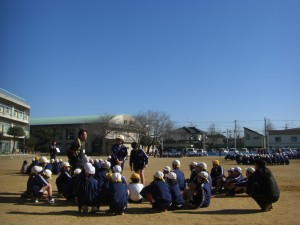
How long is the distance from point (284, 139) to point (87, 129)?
4151cm

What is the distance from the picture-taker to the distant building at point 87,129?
67.2m

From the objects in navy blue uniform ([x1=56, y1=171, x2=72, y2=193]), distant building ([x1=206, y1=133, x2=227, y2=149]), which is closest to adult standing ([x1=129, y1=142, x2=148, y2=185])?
navy blue uniform ([x1=56, y1=171, x2=72, y2=193])

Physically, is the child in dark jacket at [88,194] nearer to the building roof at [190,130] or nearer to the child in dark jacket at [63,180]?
the child in dark jacket at [63,180]

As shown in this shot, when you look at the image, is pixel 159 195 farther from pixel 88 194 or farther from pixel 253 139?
pixel 253 139

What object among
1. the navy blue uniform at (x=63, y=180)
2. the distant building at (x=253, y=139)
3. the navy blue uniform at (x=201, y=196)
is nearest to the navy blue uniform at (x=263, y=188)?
the navy blue uniform at (x=201, y=196)

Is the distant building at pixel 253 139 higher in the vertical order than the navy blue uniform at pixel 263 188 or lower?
higher

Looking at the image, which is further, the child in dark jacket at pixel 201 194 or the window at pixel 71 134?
the window at pixel 71 134

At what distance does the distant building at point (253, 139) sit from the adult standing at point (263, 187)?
7038cm

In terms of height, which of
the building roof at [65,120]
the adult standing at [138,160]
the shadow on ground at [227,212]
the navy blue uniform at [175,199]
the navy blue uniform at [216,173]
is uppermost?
the building roof at [65,120]

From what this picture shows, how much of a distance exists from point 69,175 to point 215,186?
5.01 m

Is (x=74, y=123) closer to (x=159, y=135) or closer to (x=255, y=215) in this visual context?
(x=159, y=135)

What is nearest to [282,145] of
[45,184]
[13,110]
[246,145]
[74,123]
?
[246,145]

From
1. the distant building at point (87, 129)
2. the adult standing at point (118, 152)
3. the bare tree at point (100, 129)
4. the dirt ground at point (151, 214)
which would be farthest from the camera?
the distant building at point (87, 129)

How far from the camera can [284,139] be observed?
7038 cm
